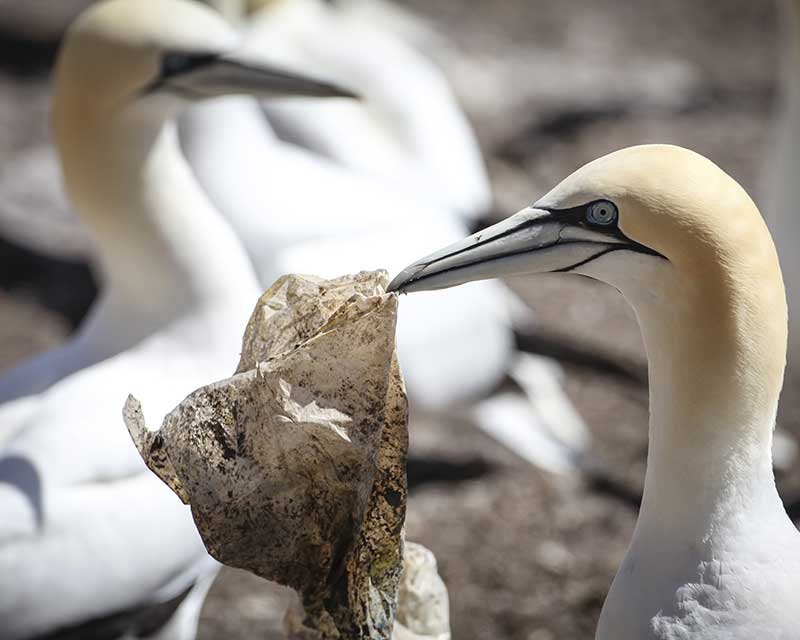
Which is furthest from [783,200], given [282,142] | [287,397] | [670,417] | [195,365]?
[287,397]

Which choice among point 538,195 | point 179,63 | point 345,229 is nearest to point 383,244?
point 345,229

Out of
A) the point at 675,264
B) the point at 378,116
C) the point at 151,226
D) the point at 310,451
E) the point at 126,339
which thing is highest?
the point at 675,264

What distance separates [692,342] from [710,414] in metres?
0.11

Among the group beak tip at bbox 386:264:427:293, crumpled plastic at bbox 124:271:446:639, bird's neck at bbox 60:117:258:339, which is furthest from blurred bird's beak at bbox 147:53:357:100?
beak tip at bbox 386:264:427:293

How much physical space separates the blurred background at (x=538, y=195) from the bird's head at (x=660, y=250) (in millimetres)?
1974

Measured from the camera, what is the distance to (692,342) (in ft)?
5.92

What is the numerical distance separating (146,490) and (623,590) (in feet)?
4.35

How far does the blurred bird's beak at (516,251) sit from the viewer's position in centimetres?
182

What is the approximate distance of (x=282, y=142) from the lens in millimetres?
4672

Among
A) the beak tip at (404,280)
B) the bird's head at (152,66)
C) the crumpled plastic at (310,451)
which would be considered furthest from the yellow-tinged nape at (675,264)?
the bird's head at (152,66)

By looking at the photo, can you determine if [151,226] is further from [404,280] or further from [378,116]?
[378,116]

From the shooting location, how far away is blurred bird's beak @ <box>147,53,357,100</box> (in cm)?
295

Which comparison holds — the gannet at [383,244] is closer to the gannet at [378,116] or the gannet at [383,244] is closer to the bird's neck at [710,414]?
the gannet at [378,116]

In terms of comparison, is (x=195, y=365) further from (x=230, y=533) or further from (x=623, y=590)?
(x=623, y=590)
